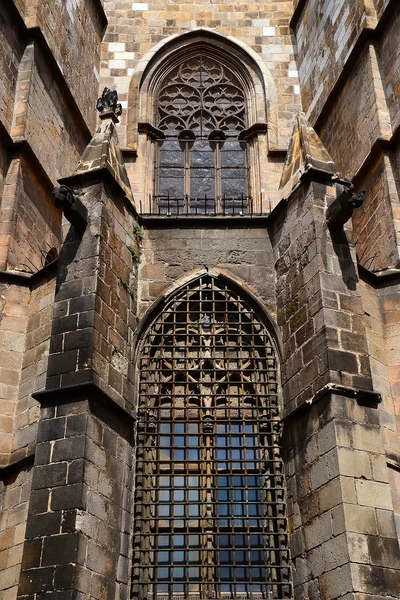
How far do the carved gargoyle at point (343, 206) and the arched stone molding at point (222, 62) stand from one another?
13.1 feet

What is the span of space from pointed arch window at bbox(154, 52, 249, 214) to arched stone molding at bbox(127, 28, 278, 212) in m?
0.13

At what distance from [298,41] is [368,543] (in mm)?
9844

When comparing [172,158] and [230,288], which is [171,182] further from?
[230,288]

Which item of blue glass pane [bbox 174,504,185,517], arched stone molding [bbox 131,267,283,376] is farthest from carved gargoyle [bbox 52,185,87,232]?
blue glass pane [bbox 174,504,185,517]

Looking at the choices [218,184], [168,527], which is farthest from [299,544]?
[218,184]

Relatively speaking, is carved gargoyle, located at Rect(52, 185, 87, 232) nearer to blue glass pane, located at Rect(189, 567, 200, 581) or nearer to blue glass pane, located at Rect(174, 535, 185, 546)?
blue glass pane, located at Rect(174, 535, 185, 546)

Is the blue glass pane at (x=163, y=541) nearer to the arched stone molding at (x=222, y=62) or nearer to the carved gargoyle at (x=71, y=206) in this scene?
the carved gargoyle at (x=71, y=206)

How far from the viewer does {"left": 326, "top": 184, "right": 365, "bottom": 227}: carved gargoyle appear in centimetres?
788

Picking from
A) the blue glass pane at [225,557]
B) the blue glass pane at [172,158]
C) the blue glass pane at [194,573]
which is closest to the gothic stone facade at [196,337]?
the blue glass pane at [194,573]

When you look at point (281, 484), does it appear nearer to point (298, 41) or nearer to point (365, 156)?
point (365, 156)

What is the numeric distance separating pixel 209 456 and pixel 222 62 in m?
8.01

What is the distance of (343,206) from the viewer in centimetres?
802

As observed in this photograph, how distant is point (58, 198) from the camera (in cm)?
784

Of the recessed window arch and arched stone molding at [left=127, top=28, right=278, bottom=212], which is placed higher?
arched stone molding at [left=127, top=28, right=278, bottom=212]
